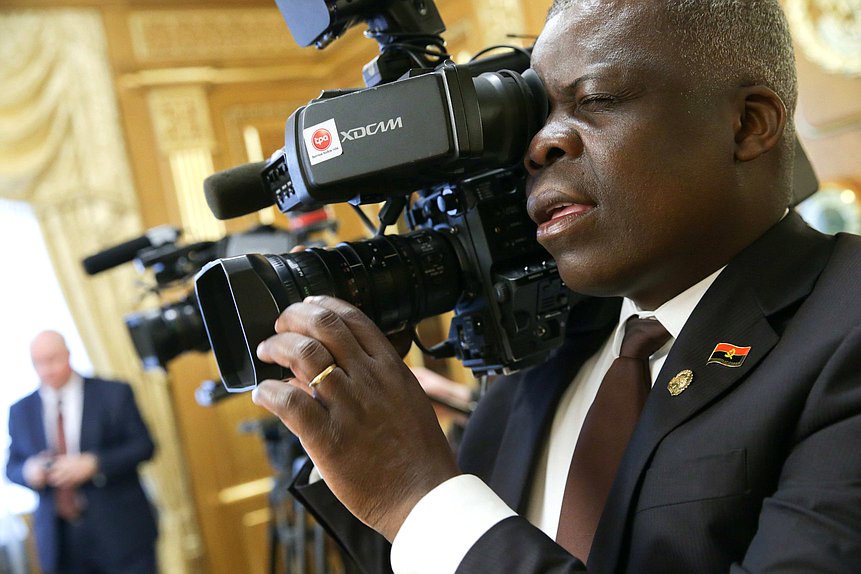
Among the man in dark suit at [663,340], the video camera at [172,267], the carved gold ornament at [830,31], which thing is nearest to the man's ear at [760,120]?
the man in dark suit at [663,340]

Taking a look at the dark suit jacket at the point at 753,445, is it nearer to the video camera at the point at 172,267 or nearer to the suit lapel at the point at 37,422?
the video camera at the point at 172,267

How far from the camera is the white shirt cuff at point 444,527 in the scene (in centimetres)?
75

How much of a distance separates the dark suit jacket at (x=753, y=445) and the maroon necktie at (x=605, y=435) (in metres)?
0.07

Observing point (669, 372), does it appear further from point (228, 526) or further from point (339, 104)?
point (228, 526)

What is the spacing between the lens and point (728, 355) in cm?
82

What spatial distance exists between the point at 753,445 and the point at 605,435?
0.21m

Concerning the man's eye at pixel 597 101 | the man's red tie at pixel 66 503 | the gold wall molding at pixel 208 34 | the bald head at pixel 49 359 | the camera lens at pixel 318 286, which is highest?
the gold wall molding at pixel 208 34

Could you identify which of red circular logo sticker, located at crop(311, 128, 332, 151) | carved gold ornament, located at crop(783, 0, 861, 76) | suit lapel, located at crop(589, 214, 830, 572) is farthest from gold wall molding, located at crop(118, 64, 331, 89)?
suit lapel, located at crop(589, 214, 830, 572)

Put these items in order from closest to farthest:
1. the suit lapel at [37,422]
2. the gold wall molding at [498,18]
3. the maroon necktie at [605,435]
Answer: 1. the maroon necktie at [605,435]
2. the suit lapel at [37,422]
3. the gold wall molding at [498,18]

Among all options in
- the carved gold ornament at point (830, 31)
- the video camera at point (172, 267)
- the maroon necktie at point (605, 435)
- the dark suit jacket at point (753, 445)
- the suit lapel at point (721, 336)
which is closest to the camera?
the dark suit jacket at point (753, 445)

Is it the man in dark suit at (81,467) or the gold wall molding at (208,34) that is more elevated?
the gold wall molding at (208,34)

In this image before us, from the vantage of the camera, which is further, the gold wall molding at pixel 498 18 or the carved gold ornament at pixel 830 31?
the gold wall molding at pixel 498 18

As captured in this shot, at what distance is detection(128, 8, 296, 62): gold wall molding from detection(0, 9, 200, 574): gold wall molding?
Result: 0.79 feet

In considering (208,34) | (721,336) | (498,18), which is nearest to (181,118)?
(208,34)
